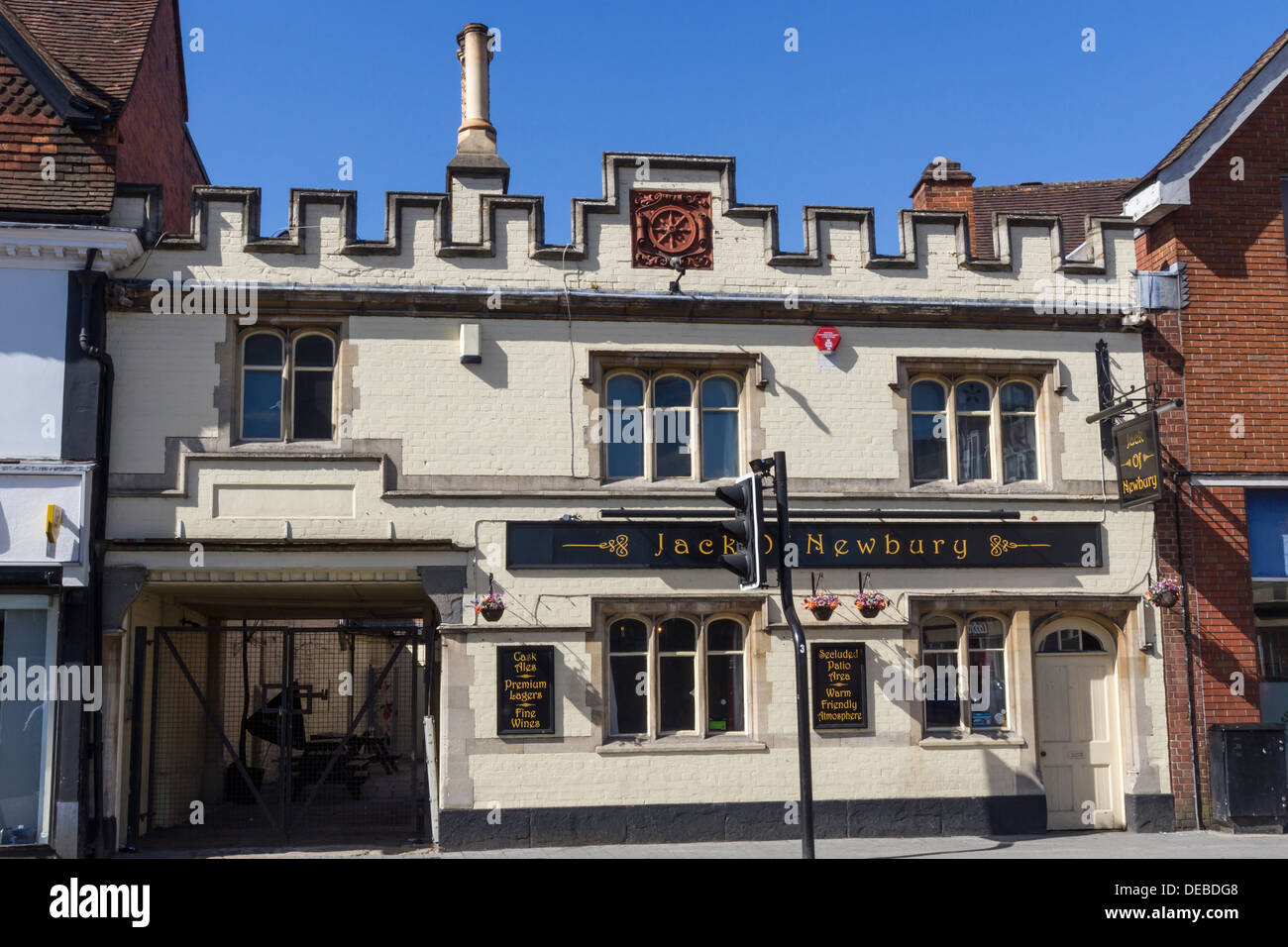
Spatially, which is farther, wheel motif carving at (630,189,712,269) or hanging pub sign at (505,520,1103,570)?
wheel motif carving at (630,189,712,269)

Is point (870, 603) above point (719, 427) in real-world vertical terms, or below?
below

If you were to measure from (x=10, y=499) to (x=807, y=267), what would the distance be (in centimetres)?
938

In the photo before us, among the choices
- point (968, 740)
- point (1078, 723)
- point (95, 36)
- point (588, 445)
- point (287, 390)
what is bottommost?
point (968, 740)

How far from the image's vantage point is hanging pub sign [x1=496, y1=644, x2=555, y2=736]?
13828mm

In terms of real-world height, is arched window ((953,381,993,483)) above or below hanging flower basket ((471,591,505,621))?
above

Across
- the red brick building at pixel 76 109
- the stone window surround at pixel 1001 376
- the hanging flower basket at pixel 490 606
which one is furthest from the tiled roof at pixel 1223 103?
the red brick building at pixel 76 109

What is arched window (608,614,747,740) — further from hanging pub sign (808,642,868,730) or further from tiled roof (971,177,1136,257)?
tiled roof (971,177,1136,257)

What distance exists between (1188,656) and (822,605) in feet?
15.0

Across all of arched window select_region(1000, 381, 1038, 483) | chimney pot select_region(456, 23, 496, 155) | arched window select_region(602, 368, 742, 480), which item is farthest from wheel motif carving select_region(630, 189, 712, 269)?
arched window select_region(1000, 381, 1038, 483)

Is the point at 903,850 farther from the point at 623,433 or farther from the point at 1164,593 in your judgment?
the point at 623,433

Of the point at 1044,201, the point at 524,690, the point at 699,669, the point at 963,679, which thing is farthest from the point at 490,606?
the point at 1044,201

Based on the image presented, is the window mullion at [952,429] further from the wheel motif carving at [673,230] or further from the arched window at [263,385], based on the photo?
the arched window at [263,385]

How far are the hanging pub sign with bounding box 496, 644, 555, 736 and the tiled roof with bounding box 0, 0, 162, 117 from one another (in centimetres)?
771

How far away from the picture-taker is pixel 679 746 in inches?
554
